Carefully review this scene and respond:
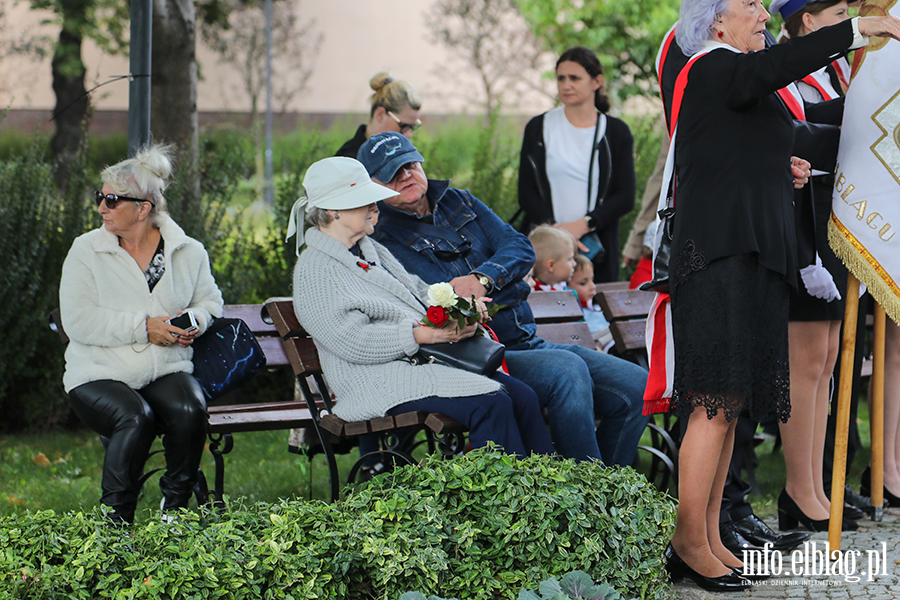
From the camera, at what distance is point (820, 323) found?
Result: 419 cm

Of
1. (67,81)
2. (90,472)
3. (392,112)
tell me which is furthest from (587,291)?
(67,81)

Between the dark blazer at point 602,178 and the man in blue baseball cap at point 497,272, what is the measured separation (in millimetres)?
1547

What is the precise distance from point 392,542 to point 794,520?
2383mm

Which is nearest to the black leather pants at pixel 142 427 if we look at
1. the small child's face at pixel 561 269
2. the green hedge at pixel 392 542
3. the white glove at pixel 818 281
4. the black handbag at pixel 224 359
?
the black handbag at pixel 224 359

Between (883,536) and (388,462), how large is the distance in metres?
2.18

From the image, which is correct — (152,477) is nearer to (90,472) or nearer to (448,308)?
(90,472)

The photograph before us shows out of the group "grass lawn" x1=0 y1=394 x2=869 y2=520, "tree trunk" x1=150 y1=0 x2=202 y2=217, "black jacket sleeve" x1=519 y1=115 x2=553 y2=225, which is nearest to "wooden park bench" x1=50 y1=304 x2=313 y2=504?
"grass lawn" x1=0 y1=394 x2=869 y2=520

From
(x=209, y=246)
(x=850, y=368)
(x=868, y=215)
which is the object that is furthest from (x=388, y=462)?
(x=209, y=246)

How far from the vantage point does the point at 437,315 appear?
3682 millimetres

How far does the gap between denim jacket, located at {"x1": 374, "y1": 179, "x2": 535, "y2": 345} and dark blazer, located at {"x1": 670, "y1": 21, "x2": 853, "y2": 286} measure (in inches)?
39.9

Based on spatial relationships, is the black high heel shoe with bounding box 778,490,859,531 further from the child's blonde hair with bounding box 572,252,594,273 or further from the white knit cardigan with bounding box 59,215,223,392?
the white knit cardigan with bounding box 59,215,223,392

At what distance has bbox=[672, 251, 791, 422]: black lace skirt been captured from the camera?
11.1ft

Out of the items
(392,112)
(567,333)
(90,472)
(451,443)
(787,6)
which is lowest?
(90,472)

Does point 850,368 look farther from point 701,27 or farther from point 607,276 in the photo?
point 607,276
